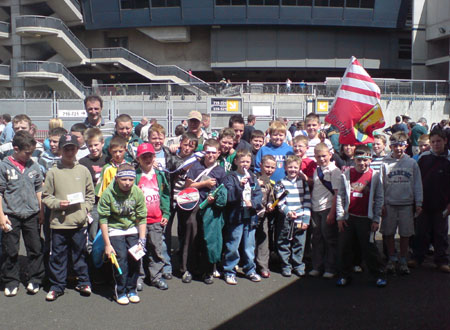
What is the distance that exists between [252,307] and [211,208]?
1428mm

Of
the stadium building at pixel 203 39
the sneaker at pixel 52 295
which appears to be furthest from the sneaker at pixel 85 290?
the stadium building at pixel 203 39

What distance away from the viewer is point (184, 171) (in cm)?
607

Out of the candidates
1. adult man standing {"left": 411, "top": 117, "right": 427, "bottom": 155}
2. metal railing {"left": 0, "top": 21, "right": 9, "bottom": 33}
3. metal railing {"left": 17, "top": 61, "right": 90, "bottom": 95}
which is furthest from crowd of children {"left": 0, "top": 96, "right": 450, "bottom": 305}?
metal railing {"left": 0, "top": 21, "right": 9, "bottom": 33}

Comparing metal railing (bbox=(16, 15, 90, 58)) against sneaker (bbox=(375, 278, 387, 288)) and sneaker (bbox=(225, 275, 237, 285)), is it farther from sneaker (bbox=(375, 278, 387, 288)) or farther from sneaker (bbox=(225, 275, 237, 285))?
sneaker (bbox=(375, 278, 387, 288))

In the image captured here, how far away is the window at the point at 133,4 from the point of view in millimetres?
40969

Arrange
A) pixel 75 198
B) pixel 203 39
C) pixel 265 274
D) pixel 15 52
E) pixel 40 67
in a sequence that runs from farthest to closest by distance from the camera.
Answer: pixel 203 39 → pixel 15 52 → pixel 40 67 → pixel 265 274 → pixel 75 198

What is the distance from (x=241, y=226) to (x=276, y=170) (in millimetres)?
1084

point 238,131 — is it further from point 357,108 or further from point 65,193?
point 65,193

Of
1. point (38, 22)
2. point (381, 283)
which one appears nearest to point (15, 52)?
point (38, 22)

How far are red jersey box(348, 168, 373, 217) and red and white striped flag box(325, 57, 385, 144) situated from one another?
74 centimetres

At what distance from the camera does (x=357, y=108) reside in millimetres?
6531

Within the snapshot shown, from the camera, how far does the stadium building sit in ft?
128

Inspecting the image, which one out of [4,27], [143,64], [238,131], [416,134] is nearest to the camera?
[238,131]

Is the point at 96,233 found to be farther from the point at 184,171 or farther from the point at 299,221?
the point at 299,221
